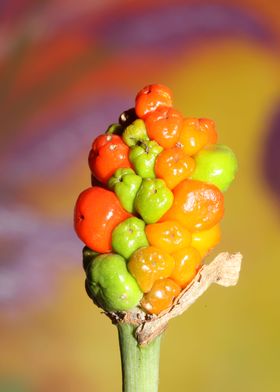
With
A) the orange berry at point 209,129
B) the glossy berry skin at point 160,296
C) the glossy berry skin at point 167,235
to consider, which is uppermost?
the orange berry at point 209,129

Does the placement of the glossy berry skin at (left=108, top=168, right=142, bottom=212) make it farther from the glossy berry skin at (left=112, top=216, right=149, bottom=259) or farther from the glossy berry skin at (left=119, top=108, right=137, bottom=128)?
the glossy berry skin at (left=119, top=108, right=137, bottom=128)

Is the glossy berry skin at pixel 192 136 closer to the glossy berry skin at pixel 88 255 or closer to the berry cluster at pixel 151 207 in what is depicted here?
the berry cluster at pixel 151 207

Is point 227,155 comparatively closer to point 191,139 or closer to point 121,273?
point 191,139

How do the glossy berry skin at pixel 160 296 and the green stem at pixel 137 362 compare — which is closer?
the glossy berry skin at pixel 160 296

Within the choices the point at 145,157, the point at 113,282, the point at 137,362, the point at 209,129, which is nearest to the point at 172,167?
the point at 145,157

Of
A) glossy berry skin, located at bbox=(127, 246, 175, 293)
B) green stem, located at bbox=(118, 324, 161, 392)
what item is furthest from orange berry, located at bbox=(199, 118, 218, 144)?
green stem, located at bbox=(118, 324, 161, 392)

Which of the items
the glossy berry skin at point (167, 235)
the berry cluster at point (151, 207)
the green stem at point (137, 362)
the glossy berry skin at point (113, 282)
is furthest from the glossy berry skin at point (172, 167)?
the green stem at point (137, 362)

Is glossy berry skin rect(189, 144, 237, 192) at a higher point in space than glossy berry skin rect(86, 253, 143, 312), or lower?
higher
